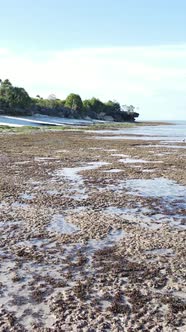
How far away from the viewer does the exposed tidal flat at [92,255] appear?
670cm

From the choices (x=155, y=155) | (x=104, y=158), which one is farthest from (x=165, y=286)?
(x=155, y=155)

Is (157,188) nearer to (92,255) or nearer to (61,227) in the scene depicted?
(61,227)

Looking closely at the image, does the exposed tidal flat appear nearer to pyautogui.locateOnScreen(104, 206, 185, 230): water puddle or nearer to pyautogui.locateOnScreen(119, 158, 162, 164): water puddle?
pyautogui.locateOnScreen(104, 206, 185, 230): water puddle

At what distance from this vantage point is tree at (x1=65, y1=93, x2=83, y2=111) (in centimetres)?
18056

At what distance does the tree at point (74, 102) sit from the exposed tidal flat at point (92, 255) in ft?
534

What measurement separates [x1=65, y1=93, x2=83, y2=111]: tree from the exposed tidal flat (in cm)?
16273

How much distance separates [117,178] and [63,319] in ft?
47.3

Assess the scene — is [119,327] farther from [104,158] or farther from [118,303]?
[104,158]

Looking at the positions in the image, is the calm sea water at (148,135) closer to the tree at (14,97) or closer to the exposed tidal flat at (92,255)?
the exposed tidal flat at (92,255)

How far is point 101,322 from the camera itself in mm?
6473

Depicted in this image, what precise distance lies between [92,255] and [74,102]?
573 ft

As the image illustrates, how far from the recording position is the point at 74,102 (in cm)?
18125

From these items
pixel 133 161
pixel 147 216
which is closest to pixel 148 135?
pixel 133 161

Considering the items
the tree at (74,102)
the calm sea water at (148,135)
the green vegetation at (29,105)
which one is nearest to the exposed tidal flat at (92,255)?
the calm sea water at (148,135)
